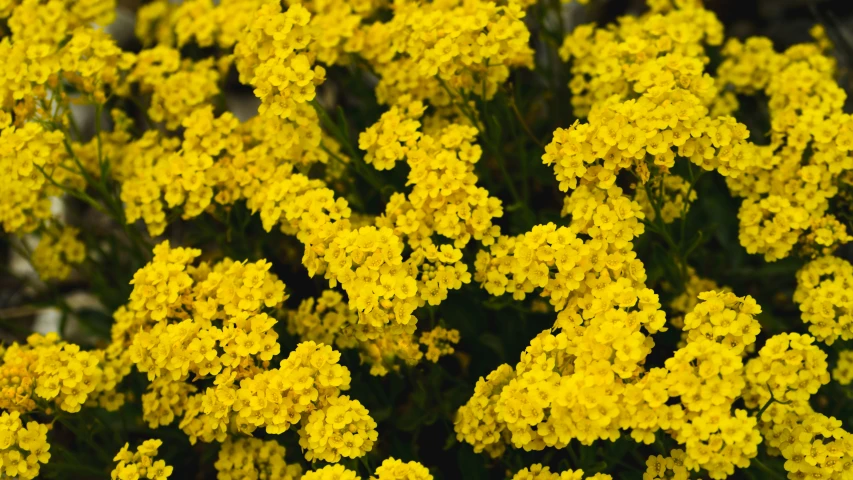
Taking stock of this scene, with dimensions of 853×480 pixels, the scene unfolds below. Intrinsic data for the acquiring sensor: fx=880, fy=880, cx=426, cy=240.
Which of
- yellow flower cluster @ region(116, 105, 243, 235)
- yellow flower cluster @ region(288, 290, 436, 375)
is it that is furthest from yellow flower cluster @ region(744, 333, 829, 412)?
yellow flower cluster @ region(116, 105, 243, 235)

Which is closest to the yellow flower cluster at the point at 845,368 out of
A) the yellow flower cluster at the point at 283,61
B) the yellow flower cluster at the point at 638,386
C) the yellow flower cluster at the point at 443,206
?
the yellow flower cluster at the point at 638,386

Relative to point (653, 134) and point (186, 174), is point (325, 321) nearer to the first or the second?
point (186, 174)

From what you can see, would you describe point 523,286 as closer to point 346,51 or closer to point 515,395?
point 515,395

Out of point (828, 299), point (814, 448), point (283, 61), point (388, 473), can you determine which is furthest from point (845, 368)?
point (283, 61)

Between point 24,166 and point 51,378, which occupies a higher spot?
point 24,166

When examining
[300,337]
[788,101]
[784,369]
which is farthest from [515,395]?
[788,101]

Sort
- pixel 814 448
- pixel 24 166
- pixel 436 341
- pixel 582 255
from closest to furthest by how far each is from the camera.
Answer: pixel 814 448
pixel 582 255
pixel 436 341
pixel 24 166
